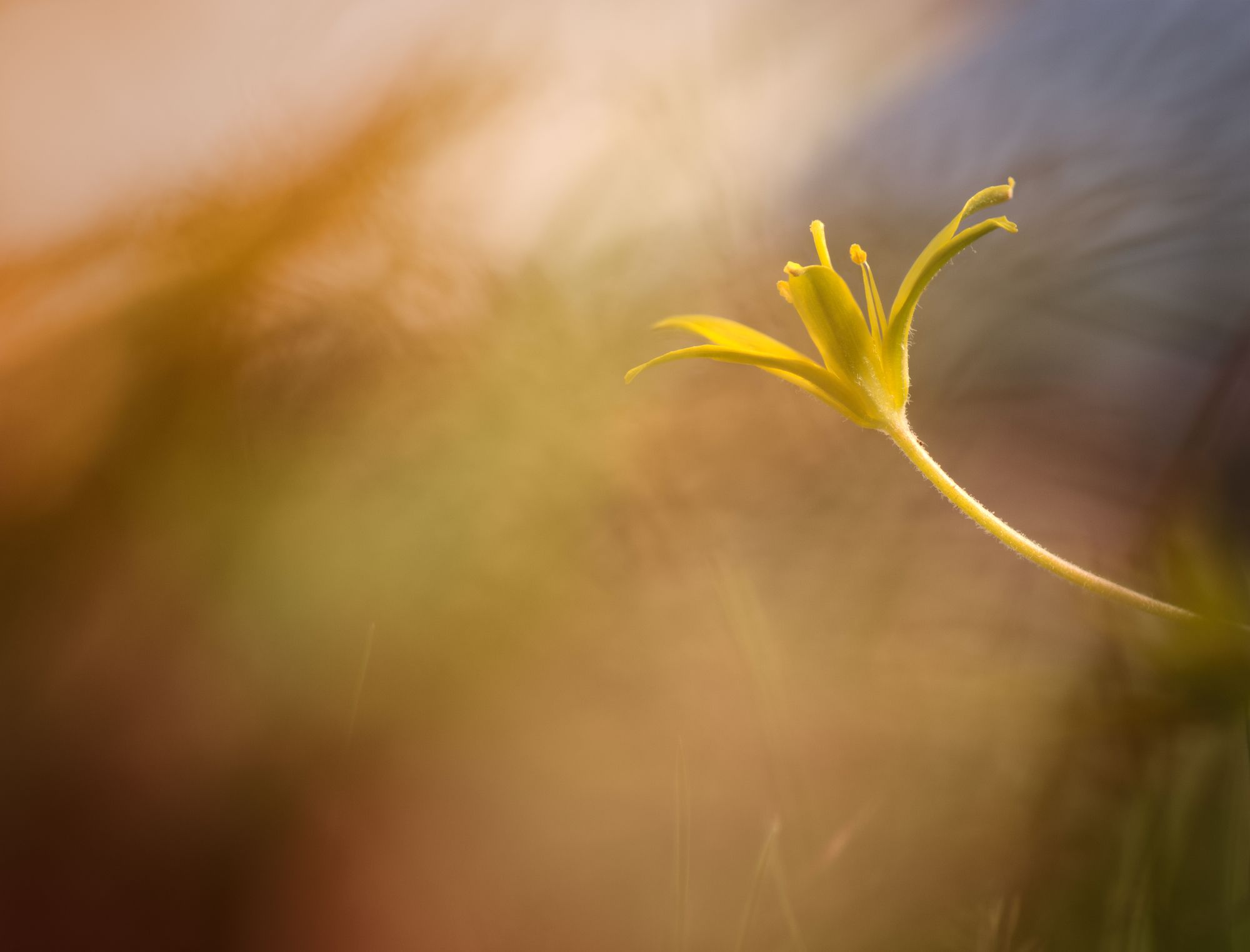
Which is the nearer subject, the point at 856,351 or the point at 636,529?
the point at 856,351

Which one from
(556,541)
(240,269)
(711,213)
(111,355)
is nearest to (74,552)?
(111,355)

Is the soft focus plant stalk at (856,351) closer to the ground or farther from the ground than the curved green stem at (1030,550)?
farther from the ground

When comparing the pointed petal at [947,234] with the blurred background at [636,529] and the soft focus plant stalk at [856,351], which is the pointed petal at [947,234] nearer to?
the soft focus plant stalk at [856,351]

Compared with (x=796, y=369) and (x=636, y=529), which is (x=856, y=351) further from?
(x=636, y=529)

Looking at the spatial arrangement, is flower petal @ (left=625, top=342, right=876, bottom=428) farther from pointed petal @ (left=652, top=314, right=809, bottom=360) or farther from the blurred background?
the blurred background

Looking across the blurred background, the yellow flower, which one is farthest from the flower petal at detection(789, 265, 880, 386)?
the blurred background

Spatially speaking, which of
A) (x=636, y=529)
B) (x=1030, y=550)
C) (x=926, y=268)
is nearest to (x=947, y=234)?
(x=926, y=268)

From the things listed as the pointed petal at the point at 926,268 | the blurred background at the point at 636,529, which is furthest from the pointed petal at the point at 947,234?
the blurred background at the point at 636,529

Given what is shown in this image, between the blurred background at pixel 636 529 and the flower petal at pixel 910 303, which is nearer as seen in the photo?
the flower petal at pixel 910 303
